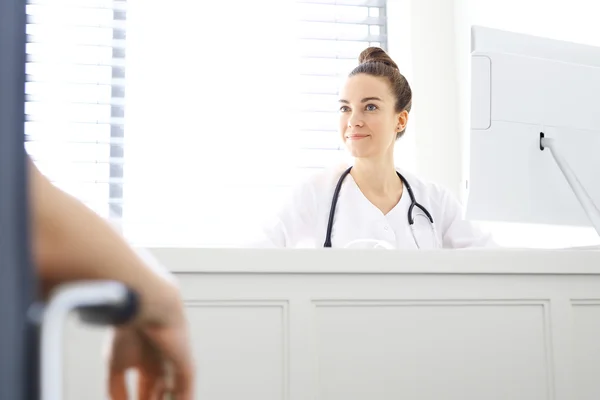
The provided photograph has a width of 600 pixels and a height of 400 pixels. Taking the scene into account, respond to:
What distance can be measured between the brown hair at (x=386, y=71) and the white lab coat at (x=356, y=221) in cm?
31

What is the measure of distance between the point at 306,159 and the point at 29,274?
2949 mm

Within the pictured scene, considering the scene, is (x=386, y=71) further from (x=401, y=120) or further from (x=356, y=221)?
(x=356, y=221)

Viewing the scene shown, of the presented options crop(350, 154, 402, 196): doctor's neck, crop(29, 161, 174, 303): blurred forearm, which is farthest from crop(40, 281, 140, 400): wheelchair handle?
crop(350, 154, 402, 196): doctor's neck

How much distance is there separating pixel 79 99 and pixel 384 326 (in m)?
1.97

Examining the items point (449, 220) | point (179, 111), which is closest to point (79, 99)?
point (179, 111)

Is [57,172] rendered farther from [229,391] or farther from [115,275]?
[115,275]

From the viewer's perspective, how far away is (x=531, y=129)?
5.53 feet

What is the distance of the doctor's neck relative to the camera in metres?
2.32

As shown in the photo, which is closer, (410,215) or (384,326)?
(384,326)

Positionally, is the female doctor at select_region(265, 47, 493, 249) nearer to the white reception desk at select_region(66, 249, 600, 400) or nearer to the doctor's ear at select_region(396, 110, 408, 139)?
the doctor's ear at select_region(396, 110, 408, 139)

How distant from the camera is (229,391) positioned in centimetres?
134

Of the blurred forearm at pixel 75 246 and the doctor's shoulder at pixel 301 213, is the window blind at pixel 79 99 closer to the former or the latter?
the doctor's shoulder at pixel 301 213

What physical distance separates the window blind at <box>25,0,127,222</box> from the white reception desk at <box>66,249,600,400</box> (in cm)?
169

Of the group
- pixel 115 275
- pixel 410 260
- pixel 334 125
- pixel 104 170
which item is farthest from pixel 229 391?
pixel 334 125
